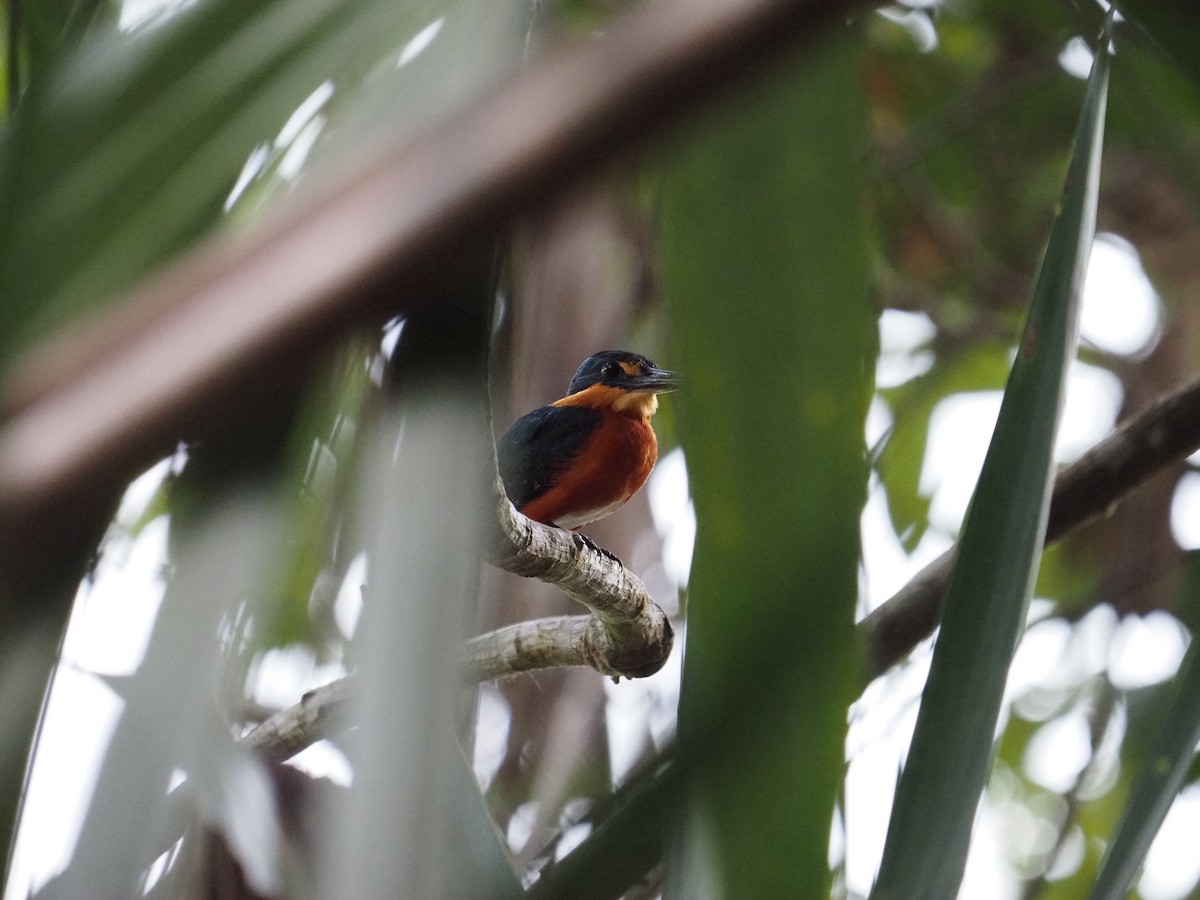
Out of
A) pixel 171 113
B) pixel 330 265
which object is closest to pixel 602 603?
pixel 171 113

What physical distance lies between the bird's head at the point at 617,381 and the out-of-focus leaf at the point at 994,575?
246 cm

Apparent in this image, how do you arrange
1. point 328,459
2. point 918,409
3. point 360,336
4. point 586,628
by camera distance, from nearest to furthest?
point 360,336, point 328,459, point 586,628, point 918,409

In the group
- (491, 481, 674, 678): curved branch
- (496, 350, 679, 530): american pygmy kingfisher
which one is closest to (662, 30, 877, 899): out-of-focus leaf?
(491, 481, 674, 678): curved branch

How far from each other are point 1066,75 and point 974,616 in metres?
3.10

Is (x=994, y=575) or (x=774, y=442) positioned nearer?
(x=774, y=442)

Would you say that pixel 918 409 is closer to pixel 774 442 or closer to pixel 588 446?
pixel 588 446

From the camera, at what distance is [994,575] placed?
0.73 metres

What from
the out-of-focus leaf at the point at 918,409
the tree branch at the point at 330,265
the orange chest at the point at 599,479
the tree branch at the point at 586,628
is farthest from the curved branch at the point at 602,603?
the tree branch at the point at 330,265

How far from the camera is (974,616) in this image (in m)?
0.71

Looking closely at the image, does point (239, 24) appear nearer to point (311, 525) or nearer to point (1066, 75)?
point (311, 525)

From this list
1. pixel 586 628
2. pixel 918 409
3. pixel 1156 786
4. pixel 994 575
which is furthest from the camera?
pixel 918 409

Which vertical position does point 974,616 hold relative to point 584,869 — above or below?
below

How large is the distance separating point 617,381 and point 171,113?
303cm

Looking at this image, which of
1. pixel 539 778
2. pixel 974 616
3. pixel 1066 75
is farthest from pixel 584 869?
pixel 1066 75
